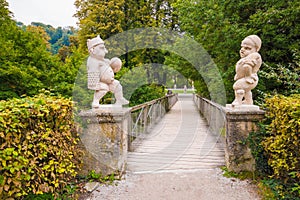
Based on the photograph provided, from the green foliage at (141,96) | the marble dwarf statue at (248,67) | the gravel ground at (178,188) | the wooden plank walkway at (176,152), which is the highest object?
the marble dwarf statue at (248,67)

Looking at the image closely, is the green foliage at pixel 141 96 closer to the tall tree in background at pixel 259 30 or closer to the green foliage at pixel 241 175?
the tall tree in background at pixel 259 30

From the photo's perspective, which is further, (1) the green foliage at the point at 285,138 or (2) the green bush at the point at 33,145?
(1) the green foliage at the point at 285,138

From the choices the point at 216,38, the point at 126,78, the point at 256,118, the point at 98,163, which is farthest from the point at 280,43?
the point at 98,163

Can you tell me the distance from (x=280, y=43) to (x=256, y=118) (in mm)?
4015

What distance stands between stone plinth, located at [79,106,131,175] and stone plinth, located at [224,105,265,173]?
5.70ft

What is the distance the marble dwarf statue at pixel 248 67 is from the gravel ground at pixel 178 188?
4.17ft

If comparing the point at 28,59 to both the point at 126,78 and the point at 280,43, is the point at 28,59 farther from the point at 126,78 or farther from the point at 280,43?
the point at 280,43

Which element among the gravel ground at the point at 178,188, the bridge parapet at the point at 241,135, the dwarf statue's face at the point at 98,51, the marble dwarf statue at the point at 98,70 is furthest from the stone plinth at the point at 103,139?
the bridge parapet at the point at 241,135

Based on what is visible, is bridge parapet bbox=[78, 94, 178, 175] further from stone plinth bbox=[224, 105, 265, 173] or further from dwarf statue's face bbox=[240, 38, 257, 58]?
dwarf statue's face bbox=[240, 38, 257, 58]

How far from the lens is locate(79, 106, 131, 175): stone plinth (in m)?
3.38

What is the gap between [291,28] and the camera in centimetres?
603

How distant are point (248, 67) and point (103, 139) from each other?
8.39ft

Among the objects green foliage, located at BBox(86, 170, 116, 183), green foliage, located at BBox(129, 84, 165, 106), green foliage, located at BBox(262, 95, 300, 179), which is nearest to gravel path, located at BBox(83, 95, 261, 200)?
green foliage, located at BBox(86, 170, 116, 183)

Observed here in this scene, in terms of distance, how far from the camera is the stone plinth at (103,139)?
11.1 ft
